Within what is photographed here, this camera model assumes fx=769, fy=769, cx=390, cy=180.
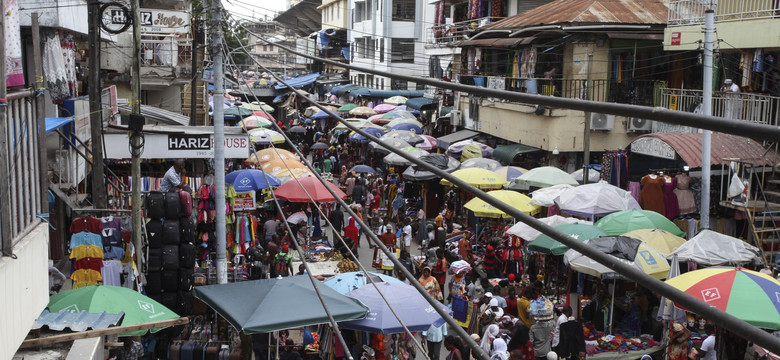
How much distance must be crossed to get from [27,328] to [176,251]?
26.6ft

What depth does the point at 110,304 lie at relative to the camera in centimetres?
961

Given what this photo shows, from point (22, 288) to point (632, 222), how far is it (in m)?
11.6

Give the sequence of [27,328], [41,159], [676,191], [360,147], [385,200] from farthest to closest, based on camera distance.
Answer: [360,147], [385,200], [676,191], [41,159], [27,328]

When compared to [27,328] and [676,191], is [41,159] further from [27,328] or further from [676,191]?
[676,191]

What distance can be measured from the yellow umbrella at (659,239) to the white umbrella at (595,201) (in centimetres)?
221

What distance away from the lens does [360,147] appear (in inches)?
1414

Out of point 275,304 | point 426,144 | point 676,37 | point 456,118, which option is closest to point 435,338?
point 275,304

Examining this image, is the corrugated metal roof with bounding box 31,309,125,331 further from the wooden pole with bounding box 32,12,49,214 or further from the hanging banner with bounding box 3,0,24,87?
the hanging banner with bounding box 3,0,24,87

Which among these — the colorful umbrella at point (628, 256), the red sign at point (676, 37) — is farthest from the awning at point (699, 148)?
the colorful umbrella at point (628, 256)

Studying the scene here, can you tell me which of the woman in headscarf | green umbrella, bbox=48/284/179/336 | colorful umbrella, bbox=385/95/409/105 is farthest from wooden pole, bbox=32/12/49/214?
colorful umbrella, bbox=385/95/409/105

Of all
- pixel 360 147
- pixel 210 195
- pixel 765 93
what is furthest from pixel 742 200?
pixel 360 147

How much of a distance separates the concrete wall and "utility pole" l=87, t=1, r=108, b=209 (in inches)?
278

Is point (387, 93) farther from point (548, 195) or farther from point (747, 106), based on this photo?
point (747, 106)

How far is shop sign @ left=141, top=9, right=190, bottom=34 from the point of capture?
17562mm
